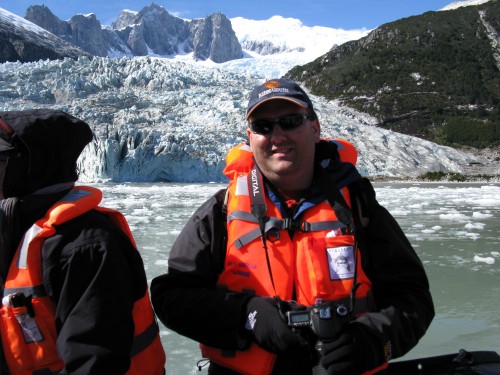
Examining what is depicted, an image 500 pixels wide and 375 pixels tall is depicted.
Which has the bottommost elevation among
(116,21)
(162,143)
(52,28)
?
(162,143)

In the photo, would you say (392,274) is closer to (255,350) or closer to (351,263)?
(351,263)

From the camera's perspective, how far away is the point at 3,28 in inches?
3066

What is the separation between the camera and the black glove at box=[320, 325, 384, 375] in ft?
4.56

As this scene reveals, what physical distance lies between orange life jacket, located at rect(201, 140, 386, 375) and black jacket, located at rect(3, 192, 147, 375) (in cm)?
43

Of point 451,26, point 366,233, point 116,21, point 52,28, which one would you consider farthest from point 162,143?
point 116,21

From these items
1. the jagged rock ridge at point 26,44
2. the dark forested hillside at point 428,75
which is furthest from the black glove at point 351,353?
the jagged rock ridge at point 26,44

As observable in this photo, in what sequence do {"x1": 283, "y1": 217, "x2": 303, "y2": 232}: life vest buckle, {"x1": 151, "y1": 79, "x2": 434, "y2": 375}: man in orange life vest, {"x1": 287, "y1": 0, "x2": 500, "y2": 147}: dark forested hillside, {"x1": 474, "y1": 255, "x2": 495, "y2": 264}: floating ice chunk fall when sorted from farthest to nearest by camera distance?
{"x1": 287, "y1": 0, "x2": 500, "y2": 147}: dark forested hillside < {"x1": 474, "y1": 255, "x2": 495, "y2": 264}: floating ice chunk < {"x1": 283, "y1": 217, "x2": 303, "y2": 232}: life vest buckle < {"x1": 151, "y1": 79, "x2": 434, "y2": 375}: man in orange life vest

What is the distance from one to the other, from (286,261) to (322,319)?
29cm

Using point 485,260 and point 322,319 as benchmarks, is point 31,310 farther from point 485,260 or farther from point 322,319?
point 485,260

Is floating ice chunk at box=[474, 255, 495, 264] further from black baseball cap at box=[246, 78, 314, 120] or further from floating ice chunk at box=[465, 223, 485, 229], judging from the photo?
black baseball cap at box=[246, 78, 314, 120]

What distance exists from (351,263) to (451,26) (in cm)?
8463

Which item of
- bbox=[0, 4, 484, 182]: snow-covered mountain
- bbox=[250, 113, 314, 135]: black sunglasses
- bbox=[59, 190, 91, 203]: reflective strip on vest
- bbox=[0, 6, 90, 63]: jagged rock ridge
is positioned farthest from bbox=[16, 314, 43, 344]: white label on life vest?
bbox=[0, 6, 90, 63]: jagged rock ridge

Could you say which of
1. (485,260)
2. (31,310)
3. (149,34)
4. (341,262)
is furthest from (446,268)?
(149,34)

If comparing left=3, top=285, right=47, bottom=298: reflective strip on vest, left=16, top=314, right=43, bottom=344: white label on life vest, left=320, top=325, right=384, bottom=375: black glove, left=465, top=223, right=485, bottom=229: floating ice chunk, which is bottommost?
left=465, top=223, right=485, bottom=229: floating ice chunk
